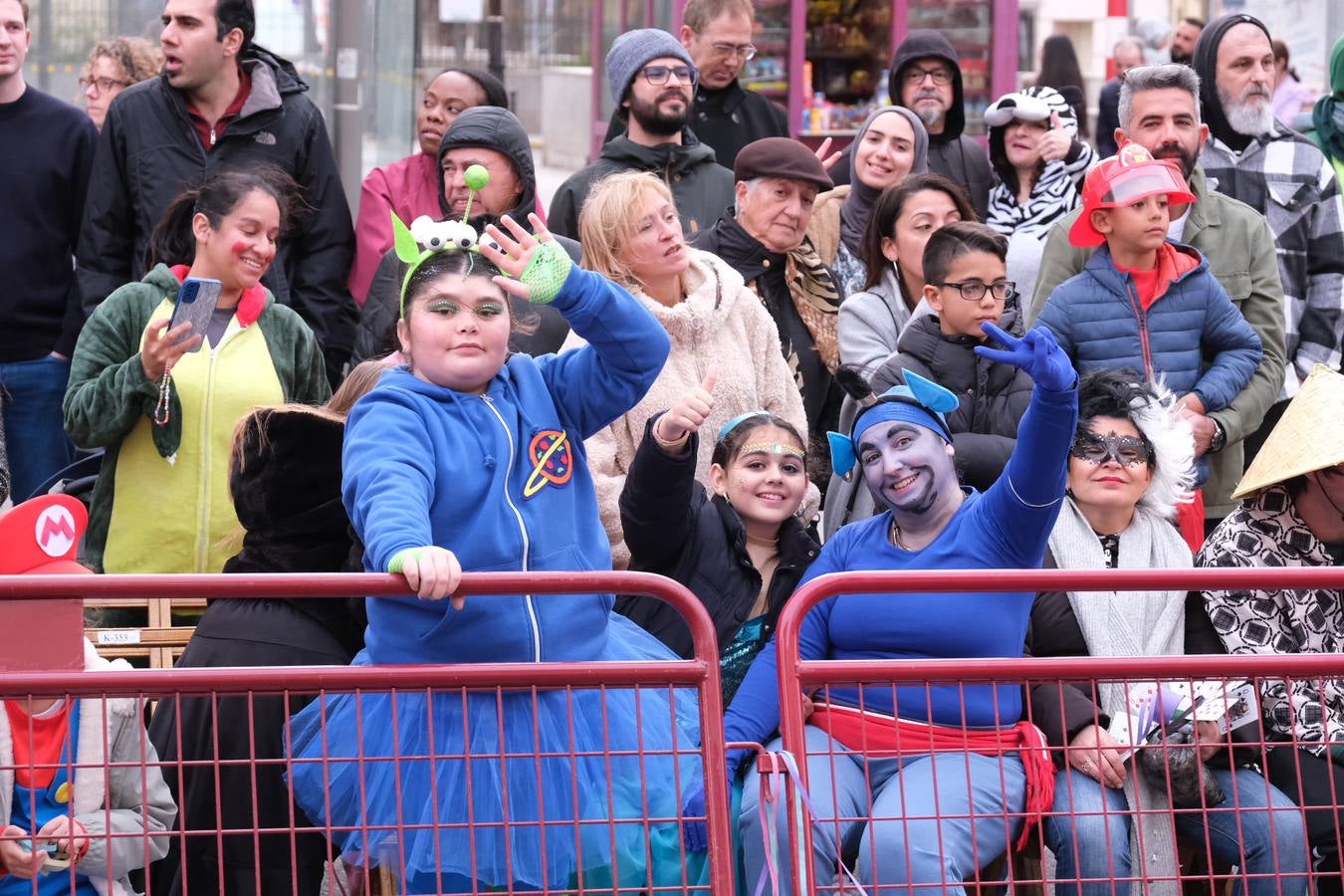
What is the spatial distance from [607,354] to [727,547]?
91 cm

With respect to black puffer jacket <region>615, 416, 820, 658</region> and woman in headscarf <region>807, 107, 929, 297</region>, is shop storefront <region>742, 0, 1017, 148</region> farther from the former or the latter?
black puffer jacket <region>615, 416, 820, 658</region>

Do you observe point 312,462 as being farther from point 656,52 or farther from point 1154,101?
point 1154,101

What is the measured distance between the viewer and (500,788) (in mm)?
3996

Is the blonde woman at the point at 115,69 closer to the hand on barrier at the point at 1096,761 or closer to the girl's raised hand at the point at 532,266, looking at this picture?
the girl's raised hand at the point at 532,266

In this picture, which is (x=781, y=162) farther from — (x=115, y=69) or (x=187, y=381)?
(x=115, y=69)

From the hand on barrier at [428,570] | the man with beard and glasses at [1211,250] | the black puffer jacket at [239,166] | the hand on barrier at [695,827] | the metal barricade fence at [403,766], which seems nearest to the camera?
the hand on barrier at [428,570]

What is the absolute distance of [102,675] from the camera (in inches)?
144

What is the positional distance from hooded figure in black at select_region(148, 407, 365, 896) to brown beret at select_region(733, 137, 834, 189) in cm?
204

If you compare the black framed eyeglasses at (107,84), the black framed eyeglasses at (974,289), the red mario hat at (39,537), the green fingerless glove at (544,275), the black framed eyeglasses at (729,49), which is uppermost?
the black framed eyeglasses at (729,49)

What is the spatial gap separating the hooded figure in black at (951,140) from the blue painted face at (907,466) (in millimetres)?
3103

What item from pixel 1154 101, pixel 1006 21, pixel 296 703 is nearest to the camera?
pixel 296 703

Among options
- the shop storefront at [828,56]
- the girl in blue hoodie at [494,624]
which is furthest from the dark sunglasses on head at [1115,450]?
the shop storefront at [828,56]

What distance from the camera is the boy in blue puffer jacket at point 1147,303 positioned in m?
5.92

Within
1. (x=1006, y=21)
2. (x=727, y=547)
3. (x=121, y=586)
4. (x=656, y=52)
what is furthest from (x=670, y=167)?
(x=1006, y=21)
